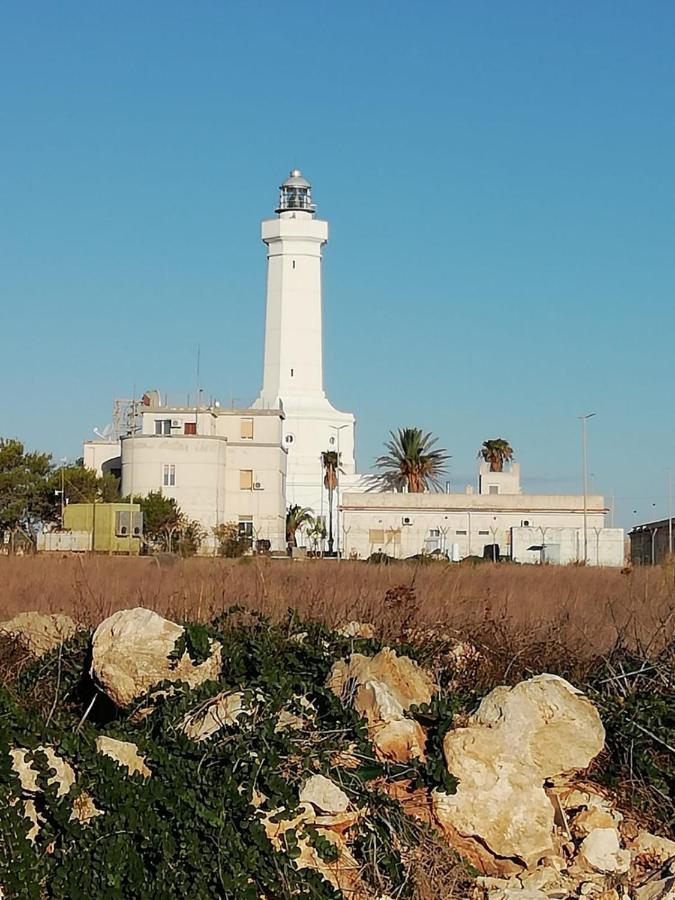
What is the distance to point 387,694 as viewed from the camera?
31.6ft

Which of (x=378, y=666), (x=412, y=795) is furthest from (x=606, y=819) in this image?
(x=378, y=666)

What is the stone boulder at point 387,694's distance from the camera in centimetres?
929

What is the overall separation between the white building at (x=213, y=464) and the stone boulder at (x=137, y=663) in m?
57.0

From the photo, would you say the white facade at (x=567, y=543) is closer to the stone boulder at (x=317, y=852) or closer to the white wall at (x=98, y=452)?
the white wall at (x=98, y=452)

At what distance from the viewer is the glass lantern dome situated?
88562 millimetres

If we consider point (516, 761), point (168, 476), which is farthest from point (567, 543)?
point (516, 761)

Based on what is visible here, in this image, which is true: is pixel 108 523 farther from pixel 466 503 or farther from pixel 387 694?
pixel 387 694

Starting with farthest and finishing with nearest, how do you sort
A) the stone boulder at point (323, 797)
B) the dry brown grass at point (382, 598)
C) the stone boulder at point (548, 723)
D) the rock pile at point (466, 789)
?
the dry brown grass at point (382, 598) < the stone boulder at point (548, 723) < the stone boulder at point (323, 797) < the rock pile at point (466, 789)

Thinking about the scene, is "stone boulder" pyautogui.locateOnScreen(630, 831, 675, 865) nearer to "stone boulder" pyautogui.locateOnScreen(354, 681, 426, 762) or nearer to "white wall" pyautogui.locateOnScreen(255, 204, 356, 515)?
"stone boulder" pyautogui.locateOnScreen(354, 681, 426, 762)

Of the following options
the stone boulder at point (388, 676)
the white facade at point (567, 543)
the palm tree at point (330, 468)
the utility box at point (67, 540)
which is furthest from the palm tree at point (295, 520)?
the stone boulder at point (388, 676)

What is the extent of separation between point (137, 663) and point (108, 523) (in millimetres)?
45173

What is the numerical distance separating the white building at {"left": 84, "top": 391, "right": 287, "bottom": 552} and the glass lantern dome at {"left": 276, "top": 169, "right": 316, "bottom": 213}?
17.7 metres

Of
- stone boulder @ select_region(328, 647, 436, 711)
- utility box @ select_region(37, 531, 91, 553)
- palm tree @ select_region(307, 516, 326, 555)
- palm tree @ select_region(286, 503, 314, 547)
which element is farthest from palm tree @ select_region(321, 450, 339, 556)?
stone boulder @ select_region(328, 647, 436, 711)

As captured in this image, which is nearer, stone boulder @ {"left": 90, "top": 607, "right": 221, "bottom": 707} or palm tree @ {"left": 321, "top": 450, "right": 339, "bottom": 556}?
stone boulder @ {"left": 90, "top": 607, "right": 221, "bottom": 707}
